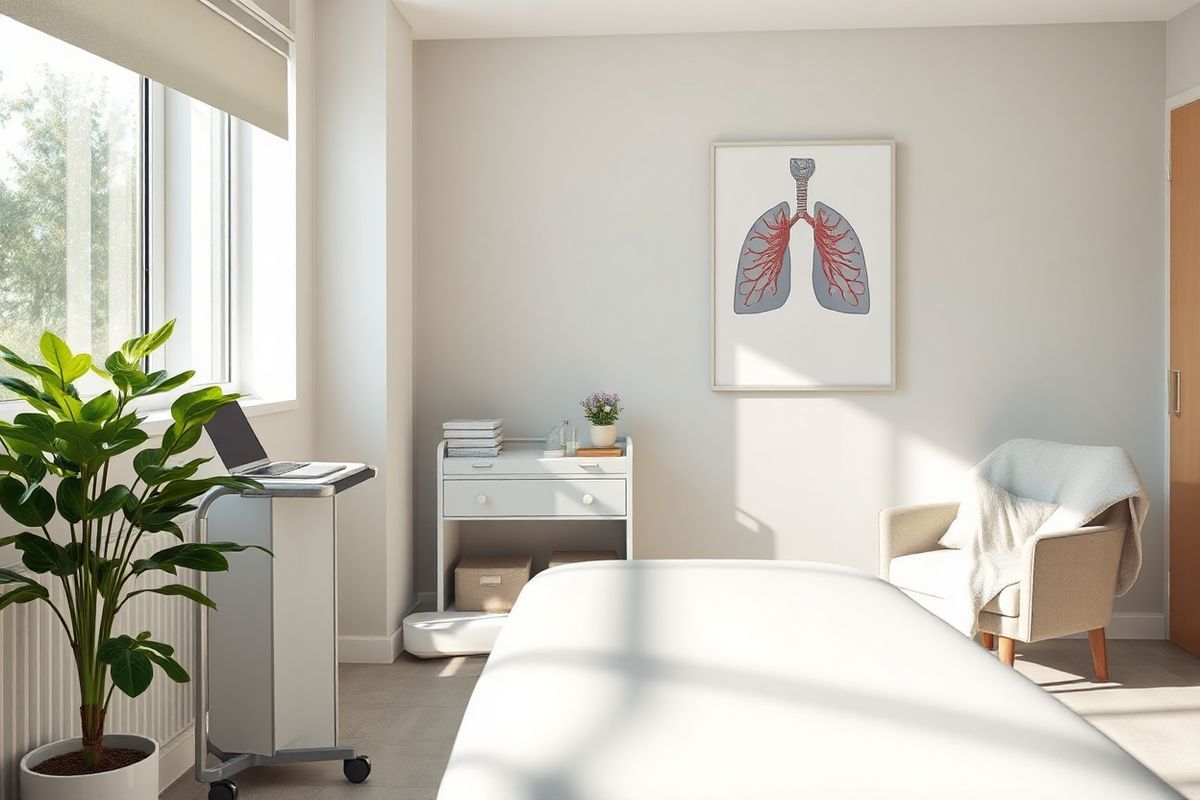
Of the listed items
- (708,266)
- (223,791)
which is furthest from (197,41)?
(708,266)

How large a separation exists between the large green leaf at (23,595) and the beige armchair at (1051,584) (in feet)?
8.84

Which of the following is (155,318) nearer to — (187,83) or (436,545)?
(187,83)

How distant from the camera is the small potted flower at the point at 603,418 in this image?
13.0 feet

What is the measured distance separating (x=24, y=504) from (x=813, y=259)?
3.07 m

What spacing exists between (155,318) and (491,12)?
70.1 inches

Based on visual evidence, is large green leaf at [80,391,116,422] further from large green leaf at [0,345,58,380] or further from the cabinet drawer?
the cabinet drawer

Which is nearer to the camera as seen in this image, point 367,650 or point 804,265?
point 367,650

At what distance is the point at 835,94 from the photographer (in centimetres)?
410

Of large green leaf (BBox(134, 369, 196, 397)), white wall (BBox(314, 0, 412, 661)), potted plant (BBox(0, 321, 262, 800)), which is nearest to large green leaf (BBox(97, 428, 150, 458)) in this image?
potted plant (BBox(0, 321, 262, 800))

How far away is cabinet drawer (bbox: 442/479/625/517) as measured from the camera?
12.6 ft

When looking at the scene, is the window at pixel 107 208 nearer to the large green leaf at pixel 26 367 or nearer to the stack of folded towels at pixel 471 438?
the large green leaf at pixel 26 367

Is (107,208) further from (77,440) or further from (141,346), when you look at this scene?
(77,440)

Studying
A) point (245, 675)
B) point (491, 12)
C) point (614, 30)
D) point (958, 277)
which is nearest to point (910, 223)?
point (958, 277)

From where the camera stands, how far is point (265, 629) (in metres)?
2.52
